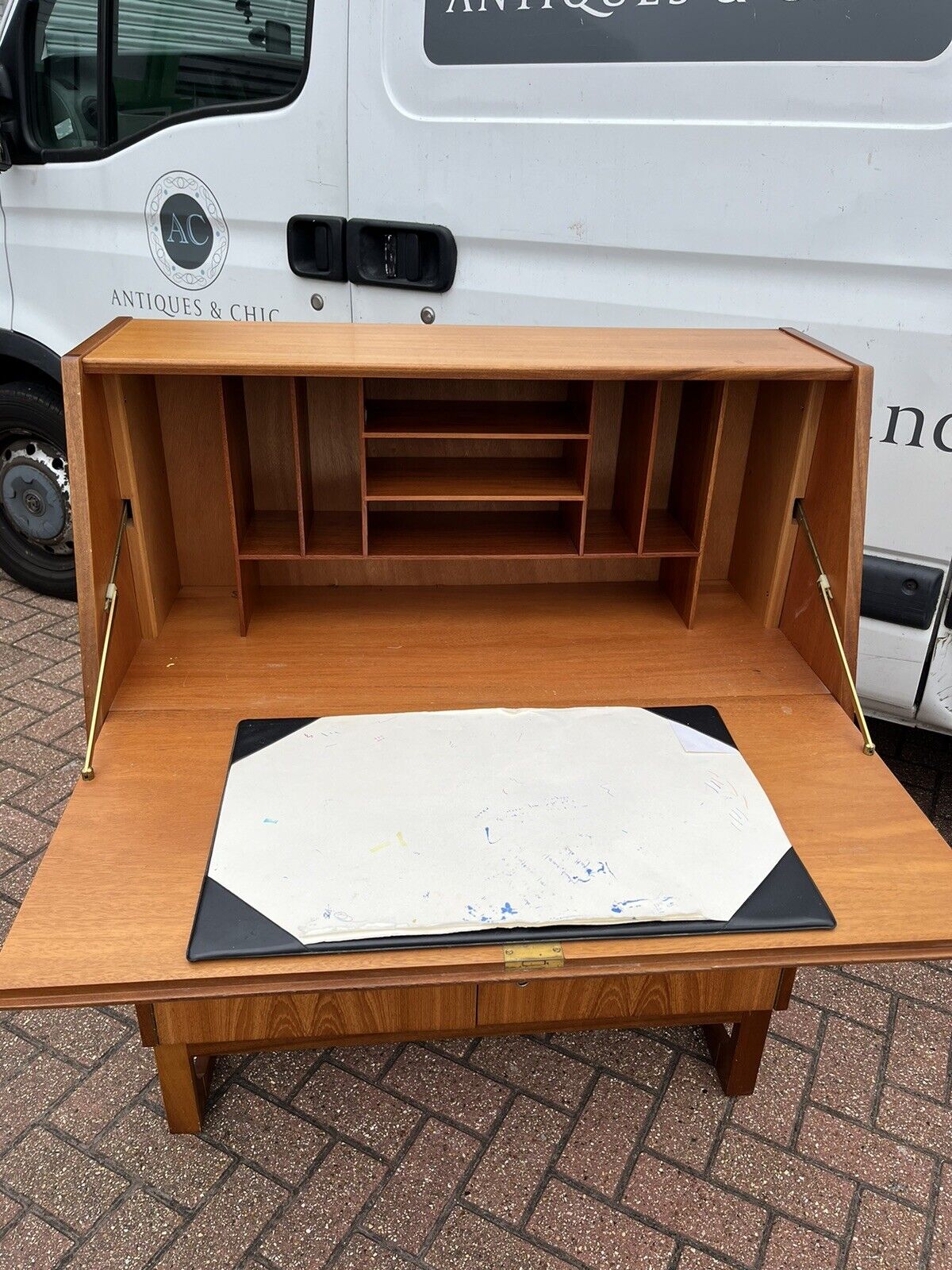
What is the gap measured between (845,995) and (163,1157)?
1.45 metres

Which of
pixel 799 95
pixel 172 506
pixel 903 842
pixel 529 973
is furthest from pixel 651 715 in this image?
pixel 799 95

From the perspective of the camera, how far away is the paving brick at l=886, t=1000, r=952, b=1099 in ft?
5.94

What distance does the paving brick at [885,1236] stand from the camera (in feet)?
4.92

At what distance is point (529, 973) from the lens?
1.16 meters

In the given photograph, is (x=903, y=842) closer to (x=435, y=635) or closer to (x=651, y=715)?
(x=651, y=715)

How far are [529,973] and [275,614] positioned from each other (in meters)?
1.03

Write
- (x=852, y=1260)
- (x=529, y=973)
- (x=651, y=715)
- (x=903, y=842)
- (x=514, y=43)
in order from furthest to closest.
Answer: (x=514, y=43) → (x=651, y=715) → (x=852, y=1260) → (x=903, y=842) → (x=529, y=973)

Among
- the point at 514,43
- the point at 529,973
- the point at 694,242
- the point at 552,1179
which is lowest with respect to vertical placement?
the point at 552,1179

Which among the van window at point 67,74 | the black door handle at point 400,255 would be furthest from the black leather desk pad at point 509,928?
the van window at point 67,74

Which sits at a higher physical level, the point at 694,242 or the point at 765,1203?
the point at 694,242

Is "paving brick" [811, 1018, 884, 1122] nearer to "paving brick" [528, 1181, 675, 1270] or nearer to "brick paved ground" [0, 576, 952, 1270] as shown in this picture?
"brick paved ground" [0, 576, 952, 1270]

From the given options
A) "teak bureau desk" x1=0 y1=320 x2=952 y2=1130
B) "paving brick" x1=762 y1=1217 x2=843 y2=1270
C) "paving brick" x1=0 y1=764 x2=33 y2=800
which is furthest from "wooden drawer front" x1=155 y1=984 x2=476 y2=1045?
"paving brick" x1=0 y1=764 x2=33 y2=800

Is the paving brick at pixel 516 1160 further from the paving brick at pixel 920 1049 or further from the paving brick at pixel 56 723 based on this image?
the paving brick at pixel 56 723

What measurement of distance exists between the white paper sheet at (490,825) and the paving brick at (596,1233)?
2.38 ft
